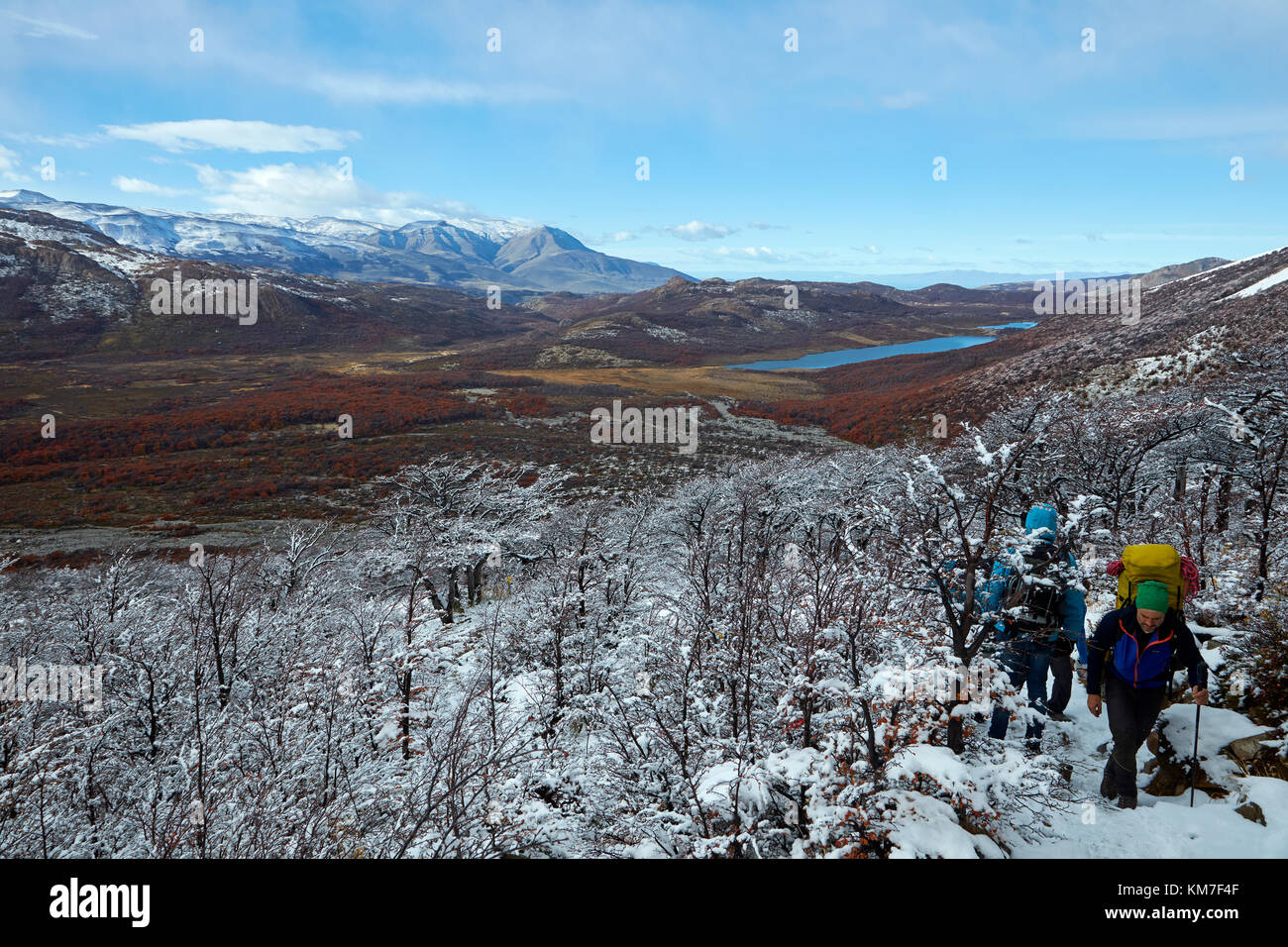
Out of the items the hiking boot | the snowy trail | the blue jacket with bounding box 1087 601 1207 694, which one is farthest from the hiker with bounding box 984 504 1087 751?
the snowy trail

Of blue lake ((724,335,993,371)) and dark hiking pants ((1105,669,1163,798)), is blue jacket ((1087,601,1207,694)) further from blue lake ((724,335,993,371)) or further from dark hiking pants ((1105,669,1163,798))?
blue lake ((724,335,993,371))

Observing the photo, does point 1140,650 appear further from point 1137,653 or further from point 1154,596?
point 1154,596

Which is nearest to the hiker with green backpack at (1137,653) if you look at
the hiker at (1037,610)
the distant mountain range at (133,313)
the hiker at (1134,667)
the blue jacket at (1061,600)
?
the hiker at (1134,667)

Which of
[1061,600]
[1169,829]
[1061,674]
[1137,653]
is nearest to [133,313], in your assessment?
[1061,600]

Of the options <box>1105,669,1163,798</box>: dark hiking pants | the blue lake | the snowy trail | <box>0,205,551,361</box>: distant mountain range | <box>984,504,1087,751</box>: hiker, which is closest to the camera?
the snowy trail
